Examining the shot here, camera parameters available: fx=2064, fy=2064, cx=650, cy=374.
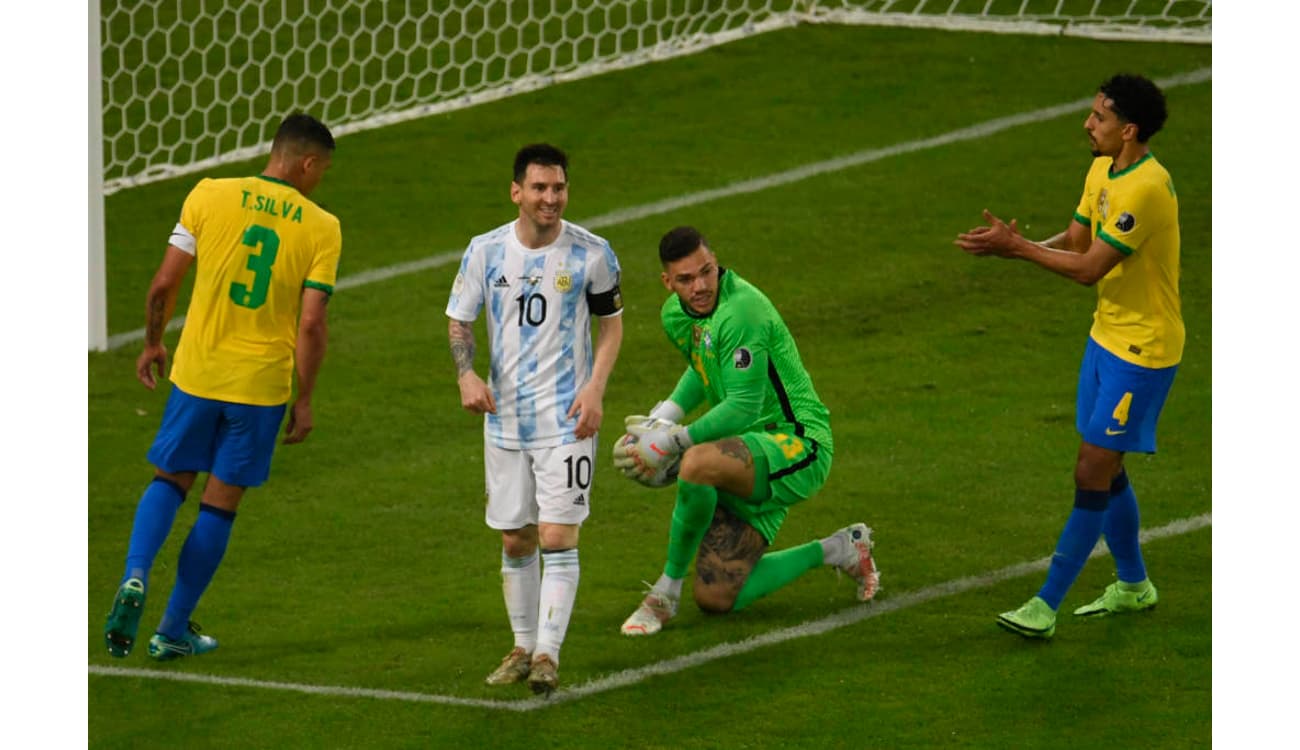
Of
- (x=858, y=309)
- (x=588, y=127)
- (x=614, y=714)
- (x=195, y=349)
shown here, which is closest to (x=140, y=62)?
(x=588, y=127)

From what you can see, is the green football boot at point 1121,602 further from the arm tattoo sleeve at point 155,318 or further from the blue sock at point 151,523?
the arm tattoo sleeve at point 155,318

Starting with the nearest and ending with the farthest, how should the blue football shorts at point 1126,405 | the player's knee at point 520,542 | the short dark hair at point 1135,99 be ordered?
the player's knee at point 520,542 → the short dark hair at point 1135,99 → the blue football shorts at point 1126,405

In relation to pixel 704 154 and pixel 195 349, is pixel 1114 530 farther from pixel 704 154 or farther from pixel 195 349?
pixel 704 154

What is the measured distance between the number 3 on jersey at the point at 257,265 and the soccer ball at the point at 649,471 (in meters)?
1.38

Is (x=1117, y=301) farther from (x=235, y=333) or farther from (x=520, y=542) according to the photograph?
(x=235, y=333)

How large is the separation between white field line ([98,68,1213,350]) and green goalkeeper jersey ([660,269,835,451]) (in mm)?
4751

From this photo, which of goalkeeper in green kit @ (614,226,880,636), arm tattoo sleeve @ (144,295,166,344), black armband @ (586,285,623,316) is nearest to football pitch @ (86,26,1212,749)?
goalkeeper in green kit @ (614,226,880,636)

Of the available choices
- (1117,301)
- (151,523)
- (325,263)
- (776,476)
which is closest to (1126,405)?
(1117,301)

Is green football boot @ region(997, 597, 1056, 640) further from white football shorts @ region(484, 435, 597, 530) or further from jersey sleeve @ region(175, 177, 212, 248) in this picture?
jersey sleeve @ region(175, 177, 212, 248)

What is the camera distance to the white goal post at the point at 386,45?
14.2 m

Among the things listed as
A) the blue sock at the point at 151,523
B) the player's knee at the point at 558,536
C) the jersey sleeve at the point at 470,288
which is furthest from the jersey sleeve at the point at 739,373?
the blue sock at the point at 151,523

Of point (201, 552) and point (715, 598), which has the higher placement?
point (201, 552)

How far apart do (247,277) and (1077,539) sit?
3068 millimetres

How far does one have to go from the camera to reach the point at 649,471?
748 centimetres
